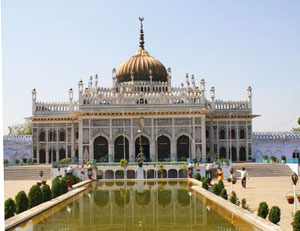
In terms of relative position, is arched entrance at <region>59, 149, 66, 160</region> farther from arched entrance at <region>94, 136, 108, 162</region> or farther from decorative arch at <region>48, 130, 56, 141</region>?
arched entrance at <region>94, 136, 108, 162</region>

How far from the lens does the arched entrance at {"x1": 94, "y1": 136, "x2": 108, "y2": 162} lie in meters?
29.7

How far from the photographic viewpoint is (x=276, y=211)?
9.49 m

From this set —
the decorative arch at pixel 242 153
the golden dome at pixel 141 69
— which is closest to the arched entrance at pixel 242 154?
the decorative arch at pixel 242 153

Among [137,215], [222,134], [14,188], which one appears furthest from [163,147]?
[137,215]

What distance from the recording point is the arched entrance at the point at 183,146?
2992cm

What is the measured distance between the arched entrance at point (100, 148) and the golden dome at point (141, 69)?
5.11 m

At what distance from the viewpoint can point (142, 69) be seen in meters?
32.9

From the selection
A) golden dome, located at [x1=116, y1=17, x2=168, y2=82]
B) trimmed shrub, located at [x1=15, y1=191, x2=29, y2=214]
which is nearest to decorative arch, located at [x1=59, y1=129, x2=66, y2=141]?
golden dome, located at [x1=116, y1=17, x2=168, y2=82]

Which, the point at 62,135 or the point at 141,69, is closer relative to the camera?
the point at 62,135

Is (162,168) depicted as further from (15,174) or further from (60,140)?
(60,140)

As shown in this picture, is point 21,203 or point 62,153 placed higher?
point 62,153

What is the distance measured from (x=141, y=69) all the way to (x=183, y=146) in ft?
20.6

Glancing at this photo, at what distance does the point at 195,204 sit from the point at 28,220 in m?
4.60

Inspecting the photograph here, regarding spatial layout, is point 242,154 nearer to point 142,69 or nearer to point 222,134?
point 222,134
